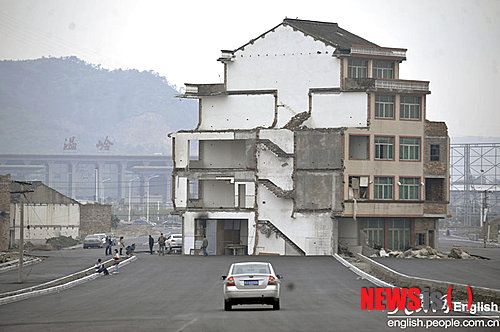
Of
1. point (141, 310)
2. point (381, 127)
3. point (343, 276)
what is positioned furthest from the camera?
point (381, 127)

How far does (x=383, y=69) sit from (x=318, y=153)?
1031 cm

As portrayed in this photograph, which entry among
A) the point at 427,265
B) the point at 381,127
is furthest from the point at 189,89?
the point at 427,265

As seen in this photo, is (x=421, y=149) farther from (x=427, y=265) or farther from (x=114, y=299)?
(x=114, y=299)

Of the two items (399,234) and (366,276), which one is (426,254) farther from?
(366,276)

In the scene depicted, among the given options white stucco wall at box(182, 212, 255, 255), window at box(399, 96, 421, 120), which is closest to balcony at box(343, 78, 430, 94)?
window at box(399, 96, 421, 120)

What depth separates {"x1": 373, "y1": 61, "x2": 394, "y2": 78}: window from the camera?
71438 millimetres

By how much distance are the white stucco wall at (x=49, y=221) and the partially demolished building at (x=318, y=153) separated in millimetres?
37891

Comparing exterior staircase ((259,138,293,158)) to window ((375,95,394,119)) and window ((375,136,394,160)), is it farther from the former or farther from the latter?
window ((375,95,394,119))

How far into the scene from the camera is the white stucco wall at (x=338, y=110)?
224 feet

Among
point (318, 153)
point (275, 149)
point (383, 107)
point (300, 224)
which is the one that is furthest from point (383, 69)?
point (300, 224)

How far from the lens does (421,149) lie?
6975 cm

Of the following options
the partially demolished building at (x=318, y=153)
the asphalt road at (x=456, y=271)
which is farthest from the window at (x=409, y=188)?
the asphalt road at (x=456, y=271)

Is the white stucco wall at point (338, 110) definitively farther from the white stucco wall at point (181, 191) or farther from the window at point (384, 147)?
the white stucco wall at point (181, 191)

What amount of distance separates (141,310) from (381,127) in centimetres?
4280
